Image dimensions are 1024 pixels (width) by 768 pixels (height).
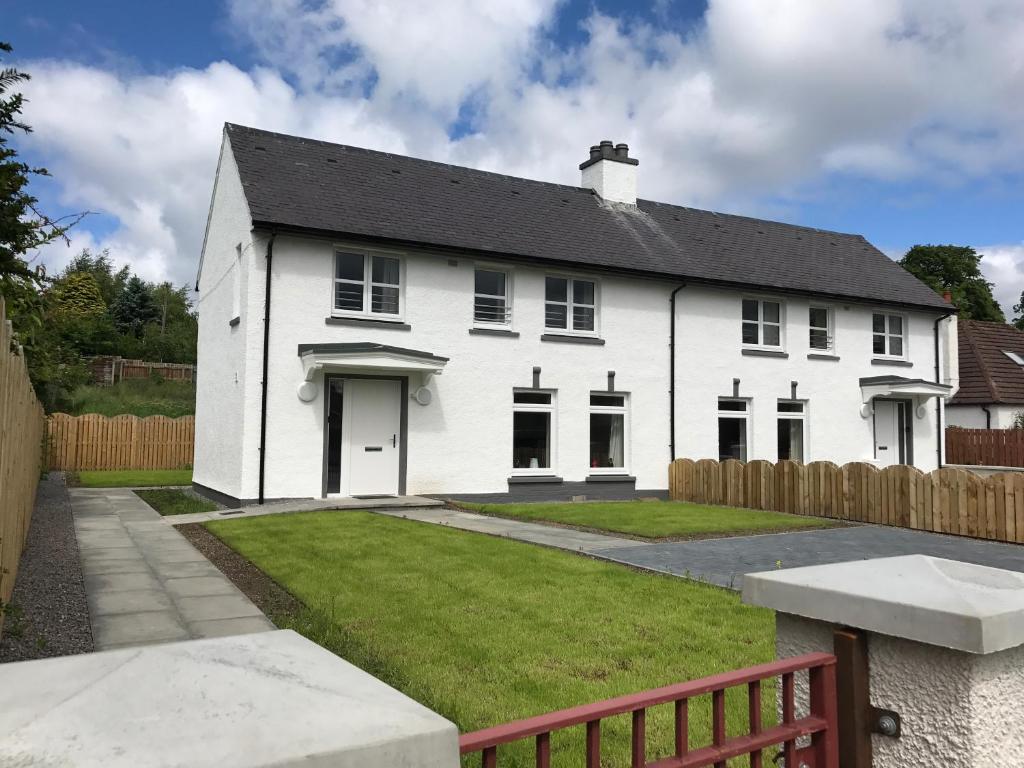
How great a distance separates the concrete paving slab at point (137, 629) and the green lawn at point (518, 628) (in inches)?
32.6

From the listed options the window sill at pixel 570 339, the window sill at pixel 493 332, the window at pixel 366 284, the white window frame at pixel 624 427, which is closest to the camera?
the window at pixel 366 284

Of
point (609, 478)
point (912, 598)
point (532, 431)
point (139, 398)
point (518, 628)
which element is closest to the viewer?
point (912, 598)

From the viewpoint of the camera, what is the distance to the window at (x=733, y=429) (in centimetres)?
2034

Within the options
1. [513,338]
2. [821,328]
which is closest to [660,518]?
[513,338]

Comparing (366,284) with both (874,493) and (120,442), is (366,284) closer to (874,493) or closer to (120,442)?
(874,493)

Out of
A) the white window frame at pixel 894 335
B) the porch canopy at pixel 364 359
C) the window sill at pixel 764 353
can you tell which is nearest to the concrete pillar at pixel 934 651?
the porch canopy at pixel 364 359

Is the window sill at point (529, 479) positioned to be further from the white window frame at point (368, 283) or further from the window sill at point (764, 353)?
the window sill at point (764, 353)

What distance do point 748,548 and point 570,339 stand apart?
8.55 m

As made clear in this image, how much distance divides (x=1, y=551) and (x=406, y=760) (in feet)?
15.4

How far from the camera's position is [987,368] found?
30.9 m

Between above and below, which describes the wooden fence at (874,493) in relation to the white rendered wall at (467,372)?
below

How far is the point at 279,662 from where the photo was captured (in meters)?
1.78

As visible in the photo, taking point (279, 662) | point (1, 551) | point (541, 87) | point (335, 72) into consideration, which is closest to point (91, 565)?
point (1, 551)

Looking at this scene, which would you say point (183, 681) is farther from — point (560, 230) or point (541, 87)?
point (560, 230)
